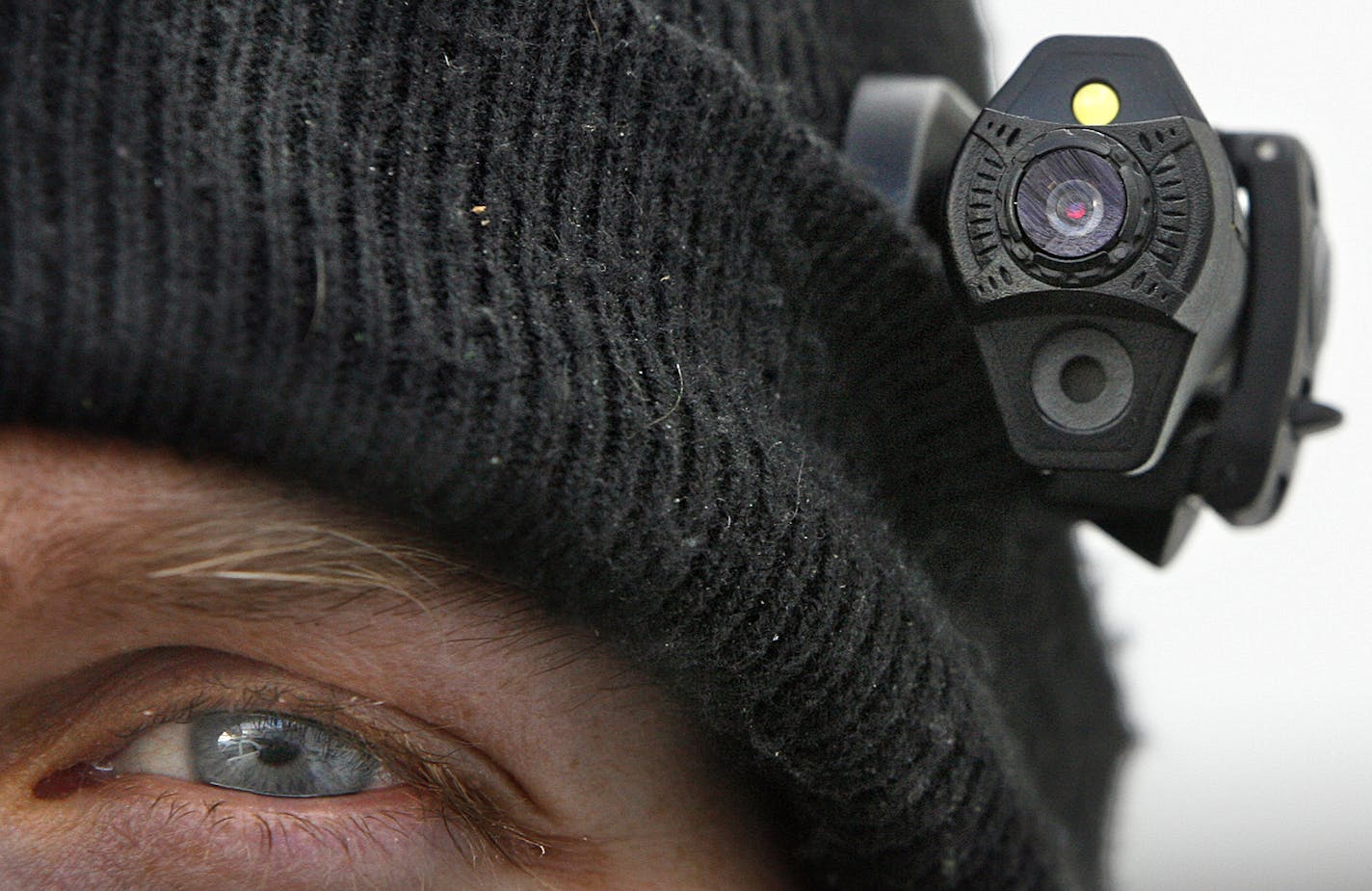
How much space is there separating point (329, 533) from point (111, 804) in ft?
0.65

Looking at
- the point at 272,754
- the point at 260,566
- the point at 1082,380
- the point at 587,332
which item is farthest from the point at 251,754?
the point at 1082,380

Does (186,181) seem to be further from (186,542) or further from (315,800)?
(315,800)

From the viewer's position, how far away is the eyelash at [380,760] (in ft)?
2.31

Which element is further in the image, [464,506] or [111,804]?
[111,804]

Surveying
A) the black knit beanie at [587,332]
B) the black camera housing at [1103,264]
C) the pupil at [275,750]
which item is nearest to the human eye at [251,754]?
the pupil at [275,750]

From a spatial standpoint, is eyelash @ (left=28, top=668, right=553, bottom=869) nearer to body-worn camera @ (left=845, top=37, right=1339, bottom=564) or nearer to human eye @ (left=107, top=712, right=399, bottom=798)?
human eye @ (left=107, top=712, right=399, bottom=798)

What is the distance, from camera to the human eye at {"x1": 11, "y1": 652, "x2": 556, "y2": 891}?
2.31 ft

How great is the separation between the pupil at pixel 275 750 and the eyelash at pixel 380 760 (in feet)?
0.06

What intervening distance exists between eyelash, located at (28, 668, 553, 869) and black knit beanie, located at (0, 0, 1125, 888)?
117mm

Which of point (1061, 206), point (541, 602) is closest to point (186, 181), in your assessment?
point (541, 602)

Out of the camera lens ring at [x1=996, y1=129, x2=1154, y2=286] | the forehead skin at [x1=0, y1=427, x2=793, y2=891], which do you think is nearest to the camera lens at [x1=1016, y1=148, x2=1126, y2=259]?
the camera lens ring at [x1=996, y1=129, x2=1154, y2=286]

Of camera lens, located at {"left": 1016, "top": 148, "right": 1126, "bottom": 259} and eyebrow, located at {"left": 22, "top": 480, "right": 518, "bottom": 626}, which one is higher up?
camera lens, located at {"left": 1016, "top": 148, "right": 1126, "bottom": 259}

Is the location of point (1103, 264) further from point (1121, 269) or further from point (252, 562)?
point (252, 562)

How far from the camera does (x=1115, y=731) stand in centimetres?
128
